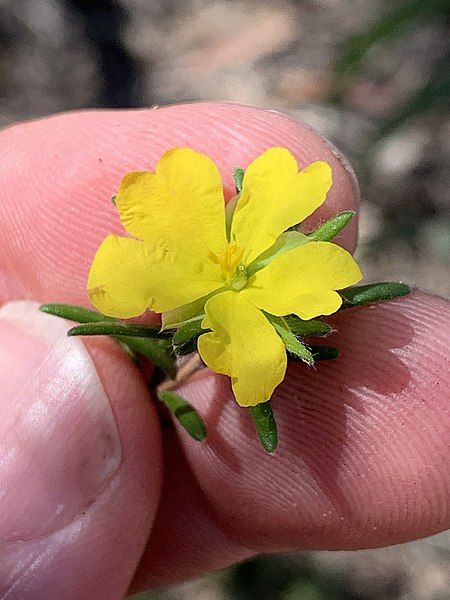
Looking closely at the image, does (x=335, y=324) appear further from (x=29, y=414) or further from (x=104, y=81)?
(x=104, y=81)

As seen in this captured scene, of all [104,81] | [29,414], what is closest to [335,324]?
[29,414]

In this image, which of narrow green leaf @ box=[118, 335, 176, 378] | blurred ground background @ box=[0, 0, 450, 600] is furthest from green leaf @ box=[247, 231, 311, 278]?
blurred ground background @ box=[0, 0, 450, 600]

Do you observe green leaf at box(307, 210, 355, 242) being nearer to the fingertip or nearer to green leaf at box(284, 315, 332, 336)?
green leaf at box(284, 315, 332, 336)

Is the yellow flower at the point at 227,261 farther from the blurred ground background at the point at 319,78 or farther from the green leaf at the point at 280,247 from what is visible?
the blurred ground background at the point at 319,78

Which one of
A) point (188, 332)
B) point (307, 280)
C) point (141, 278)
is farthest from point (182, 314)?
point (307, 280)

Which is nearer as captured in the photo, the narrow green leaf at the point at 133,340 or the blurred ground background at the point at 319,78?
the narrow green leaf at the point at 133,340

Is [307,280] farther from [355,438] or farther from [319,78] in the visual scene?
[319,78]

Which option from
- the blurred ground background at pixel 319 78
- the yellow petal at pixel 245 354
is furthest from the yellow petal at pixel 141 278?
the blurred ground background at pixel 319 78
